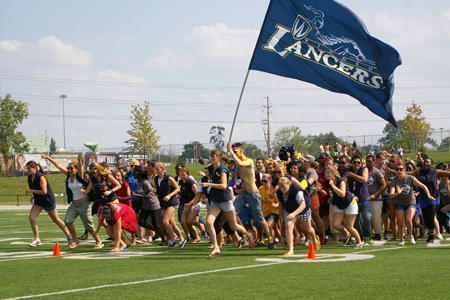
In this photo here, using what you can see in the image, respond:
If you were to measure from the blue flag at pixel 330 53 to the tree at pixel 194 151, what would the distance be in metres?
37.8

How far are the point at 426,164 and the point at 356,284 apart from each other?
614cm

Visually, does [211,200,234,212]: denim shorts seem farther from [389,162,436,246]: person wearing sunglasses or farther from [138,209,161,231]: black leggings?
[389,162,436,246]: person wearing sunglasses

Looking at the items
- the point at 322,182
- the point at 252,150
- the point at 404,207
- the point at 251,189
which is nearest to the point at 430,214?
the point at 404,207

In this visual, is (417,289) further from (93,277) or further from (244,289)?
(93,277)

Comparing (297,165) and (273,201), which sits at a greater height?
(297,165)

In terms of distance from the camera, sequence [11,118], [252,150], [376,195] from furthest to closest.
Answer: [11,118] → [252,150] → [376,195]

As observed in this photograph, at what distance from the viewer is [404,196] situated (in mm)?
11281

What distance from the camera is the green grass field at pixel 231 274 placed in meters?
6.06

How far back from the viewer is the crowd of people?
10.3m

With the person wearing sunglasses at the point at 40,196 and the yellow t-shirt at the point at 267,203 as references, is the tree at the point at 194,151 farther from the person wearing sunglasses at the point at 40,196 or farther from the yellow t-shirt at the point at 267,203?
the yellow t-shirt at the point at 267,203

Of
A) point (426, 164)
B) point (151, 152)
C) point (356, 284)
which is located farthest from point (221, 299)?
point (151, 152)

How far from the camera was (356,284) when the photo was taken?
6367mm

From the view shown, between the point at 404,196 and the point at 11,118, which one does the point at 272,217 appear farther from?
the point at 11,118

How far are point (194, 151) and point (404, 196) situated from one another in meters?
39.6
